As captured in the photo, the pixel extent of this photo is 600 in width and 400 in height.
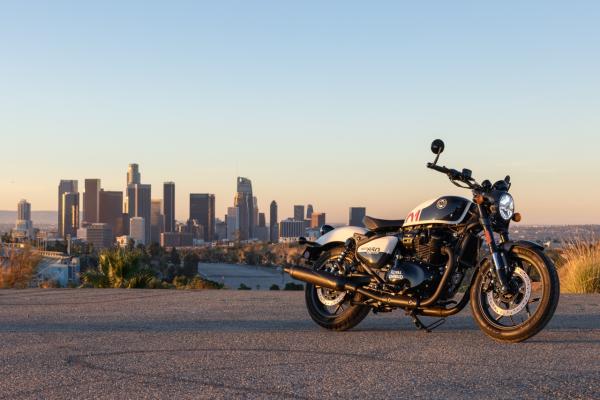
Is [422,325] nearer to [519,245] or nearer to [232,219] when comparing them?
[519,245]

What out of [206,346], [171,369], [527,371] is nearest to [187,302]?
[206,346]

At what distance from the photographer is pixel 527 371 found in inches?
241

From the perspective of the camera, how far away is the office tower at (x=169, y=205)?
560 ft

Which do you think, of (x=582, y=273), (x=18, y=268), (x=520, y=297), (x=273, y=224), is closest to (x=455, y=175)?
(x=520, y=297)

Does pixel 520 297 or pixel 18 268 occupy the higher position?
pixel 520 297

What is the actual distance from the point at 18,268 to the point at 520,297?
44.6 feet

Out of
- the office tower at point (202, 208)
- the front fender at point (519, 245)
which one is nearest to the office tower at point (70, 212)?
the office tower at point (202, 208)

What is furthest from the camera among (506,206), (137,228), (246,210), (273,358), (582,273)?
(246,210)

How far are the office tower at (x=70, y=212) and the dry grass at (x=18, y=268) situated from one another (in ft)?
491

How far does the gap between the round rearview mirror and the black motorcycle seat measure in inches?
34.1

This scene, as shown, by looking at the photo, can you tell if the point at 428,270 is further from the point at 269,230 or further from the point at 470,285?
the point at 269,230

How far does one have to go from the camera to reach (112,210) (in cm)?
17662

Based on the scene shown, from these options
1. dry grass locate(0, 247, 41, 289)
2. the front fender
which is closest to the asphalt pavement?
the front fender

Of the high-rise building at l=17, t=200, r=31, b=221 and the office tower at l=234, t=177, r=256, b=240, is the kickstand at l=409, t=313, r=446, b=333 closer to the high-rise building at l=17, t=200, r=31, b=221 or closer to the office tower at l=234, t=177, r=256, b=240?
the office tower at l=234, t=177, r=256, b=240
